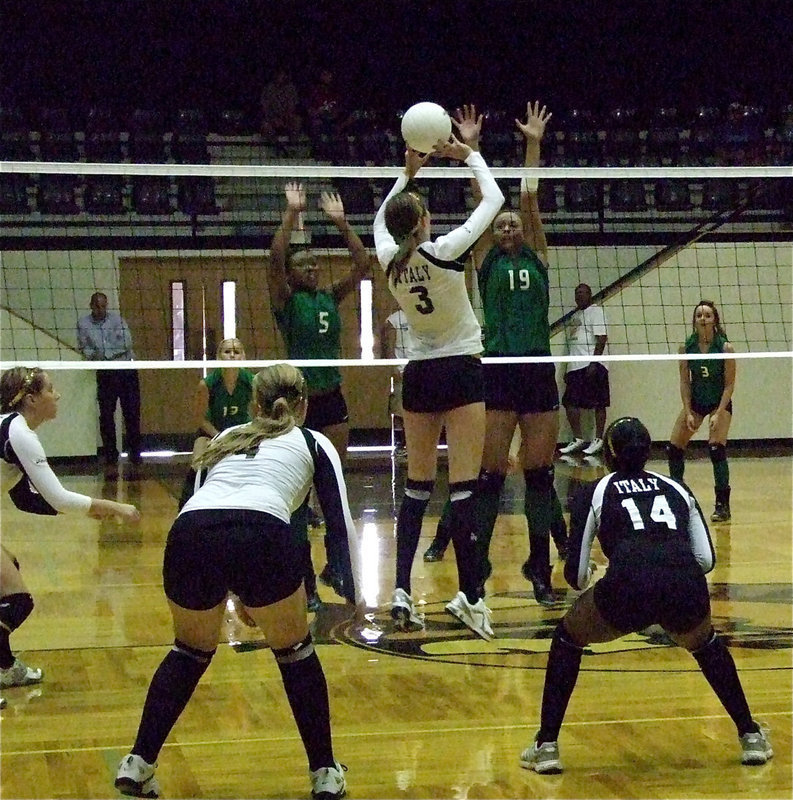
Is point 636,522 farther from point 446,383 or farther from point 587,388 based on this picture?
point 587,388

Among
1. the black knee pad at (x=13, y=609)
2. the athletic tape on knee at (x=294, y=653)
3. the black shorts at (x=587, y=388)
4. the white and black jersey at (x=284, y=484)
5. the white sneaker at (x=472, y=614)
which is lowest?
the white sneaker at (x=472, y=614)

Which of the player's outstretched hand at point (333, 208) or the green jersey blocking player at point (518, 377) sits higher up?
the player's outstretched hand at point (333, 208)

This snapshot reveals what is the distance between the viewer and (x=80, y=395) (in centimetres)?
1377

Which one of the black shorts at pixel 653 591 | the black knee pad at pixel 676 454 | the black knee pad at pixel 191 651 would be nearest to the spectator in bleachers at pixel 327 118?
the black knee pad at pixel 676 454

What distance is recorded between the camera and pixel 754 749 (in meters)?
4.03

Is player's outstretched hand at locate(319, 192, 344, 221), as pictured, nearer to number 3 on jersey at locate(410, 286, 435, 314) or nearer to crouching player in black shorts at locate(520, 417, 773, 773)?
number 3 on jersey at locate(410, 286, 435, 314)

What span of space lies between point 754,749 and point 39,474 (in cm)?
278

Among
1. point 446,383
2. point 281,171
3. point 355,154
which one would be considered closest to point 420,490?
point 446,383

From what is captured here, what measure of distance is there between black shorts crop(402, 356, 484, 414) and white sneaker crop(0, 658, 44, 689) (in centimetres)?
193

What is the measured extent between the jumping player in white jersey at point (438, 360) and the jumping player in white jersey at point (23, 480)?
4.35ft

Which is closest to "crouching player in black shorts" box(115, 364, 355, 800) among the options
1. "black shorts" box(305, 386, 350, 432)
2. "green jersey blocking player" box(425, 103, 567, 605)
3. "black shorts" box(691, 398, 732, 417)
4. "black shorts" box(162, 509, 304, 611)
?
"black shorts" box(162, 509, 304, 611)

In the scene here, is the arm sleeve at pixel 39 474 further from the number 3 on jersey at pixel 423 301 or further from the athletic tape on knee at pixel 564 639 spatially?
the athletic tape on knee at pixel 564 639

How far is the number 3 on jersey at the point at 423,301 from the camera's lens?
513cm

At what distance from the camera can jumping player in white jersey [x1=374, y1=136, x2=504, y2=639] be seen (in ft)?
16.6
